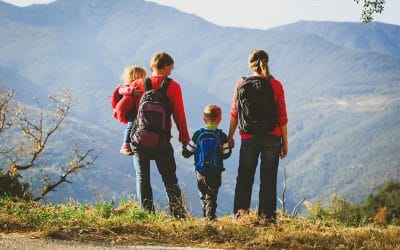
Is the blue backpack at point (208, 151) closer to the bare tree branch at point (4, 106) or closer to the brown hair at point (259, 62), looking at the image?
the brown hair at point (259, 62)

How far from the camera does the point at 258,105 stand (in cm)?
592

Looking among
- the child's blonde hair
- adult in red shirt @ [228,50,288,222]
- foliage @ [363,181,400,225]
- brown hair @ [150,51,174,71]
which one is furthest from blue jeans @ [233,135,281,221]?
foliage @ [363,181,400,225]

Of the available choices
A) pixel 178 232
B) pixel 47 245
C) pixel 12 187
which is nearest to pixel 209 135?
pixel 178 232

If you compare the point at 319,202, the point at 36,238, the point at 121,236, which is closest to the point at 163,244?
the point at 121,236

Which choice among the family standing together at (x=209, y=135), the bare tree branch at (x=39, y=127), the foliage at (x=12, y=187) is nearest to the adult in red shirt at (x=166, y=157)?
the family standing together at (x=209, y=135)

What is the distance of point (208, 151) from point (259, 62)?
3.97 ft

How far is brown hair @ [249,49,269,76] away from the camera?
234 inches

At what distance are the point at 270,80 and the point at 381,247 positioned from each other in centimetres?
223

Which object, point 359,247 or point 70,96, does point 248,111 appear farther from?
point 70,96

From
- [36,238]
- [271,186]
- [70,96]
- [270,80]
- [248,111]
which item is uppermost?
[70,96]

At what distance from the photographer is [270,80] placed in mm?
6004

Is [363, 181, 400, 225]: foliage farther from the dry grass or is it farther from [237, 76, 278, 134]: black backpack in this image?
the dry grass

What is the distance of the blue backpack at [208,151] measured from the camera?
627 centimetres

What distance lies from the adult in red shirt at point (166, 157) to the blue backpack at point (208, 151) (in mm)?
191
